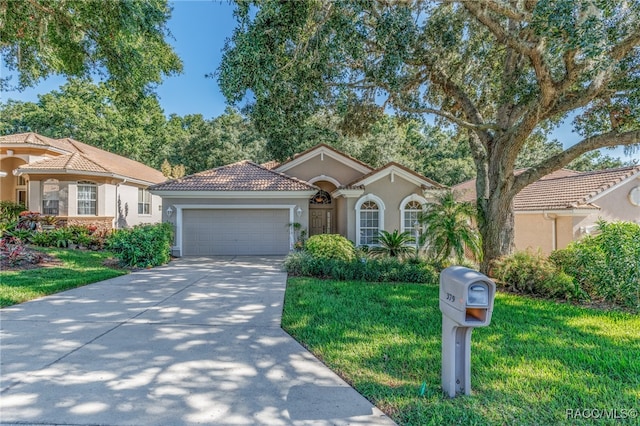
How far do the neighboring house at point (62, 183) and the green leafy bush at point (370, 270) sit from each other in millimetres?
11401

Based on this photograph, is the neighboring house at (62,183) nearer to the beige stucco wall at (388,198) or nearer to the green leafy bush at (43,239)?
the green leafy bush at (43,239)

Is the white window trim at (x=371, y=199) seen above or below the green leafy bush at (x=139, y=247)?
above

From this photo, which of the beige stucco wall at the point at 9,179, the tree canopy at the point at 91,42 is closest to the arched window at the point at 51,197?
the beige stucco wall at the point at 9,179

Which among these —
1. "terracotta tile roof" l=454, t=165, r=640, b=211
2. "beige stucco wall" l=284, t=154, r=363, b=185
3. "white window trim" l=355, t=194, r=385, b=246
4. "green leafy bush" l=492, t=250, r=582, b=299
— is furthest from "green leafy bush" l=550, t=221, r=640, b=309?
"beige stucco wall" l=284, t=154, r=363, b=185

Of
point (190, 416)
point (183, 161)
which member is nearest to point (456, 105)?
point (190, 416)

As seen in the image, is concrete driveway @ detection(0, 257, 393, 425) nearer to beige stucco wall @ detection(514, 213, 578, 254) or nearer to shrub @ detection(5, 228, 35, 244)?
shrub @ detection(5, 228, 35, 244)

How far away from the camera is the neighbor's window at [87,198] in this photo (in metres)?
16.4

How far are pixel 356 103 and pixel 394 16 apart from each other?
15.4 feet

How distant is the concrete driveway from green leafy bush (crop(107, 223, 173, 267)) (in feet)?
12.8

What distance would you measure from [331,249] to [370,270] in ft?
5.08

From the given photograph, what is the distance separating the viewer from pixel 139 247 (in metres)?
10.7

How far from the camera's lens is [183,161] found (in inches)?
1247

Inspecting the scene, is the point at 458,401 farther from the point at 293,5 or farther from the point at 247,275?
the point at 293,5

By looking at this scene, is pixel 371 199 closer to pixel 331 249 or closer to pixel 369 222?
pixel 369 222
